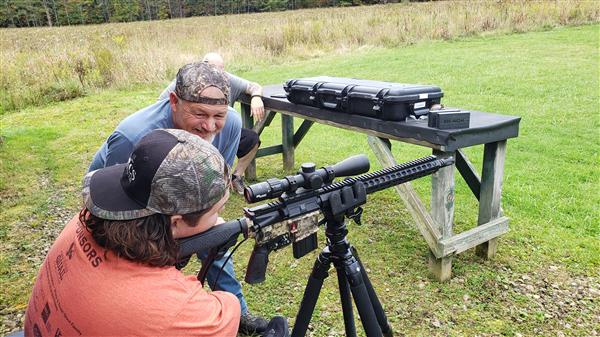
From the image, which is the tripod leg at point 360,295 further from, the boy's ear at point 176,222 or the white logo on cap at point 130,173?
the white logo on cap at point 130,173

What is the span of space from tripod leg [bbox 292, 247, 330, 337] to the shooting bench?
1496 millimetres

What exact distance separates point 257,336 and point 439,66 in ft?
35.5

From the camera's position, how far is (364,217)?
17.5ft

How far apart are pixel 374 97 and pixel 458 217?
207 centimetres

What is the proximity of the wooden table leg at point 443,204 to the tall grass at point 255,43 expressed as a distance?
1214cm

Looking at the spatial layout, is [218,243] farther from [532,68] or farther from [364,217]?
[532,68]

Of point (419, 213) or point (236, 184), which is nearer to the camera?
point (419, 213)

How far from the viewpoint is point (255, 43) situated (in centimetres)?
1742

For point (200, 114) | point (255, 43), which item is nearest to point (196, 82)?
point (200, 114)

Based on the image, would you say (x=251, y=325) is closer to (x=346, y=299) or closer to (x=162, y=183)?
(x=346, y=299)

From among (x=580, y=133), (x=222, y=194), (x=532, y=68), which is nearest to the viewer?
(x=222, y=194)

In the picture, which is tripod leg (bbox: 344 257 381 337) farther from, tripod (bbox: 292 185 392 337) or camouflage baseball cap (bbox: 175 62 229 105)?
camouflage baseball cap (bbox: 175 62 229 105)

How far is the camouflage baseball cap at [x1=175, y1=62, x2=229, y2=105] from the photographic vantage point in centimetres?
281

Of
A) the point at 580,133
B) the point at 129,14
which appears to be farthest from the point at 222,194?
the point at 129,14
